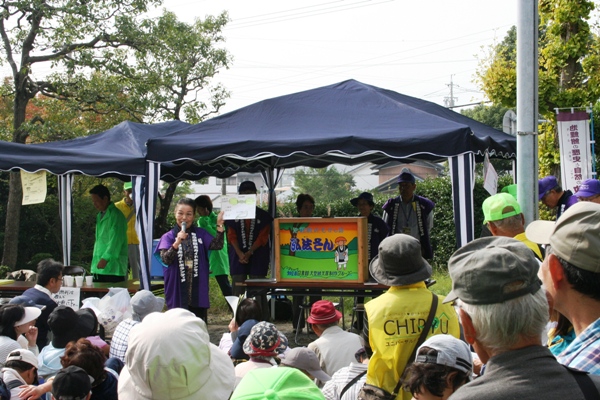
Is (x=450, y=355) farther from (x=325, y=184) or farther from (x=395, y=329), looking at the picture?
(x=325, y=184)

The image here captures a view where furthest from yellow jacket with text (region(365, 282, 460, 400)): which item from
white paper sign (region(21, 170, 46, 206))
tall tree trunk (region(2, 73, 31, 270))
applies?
tall tree trunk (region(2, 73, 31, 270))

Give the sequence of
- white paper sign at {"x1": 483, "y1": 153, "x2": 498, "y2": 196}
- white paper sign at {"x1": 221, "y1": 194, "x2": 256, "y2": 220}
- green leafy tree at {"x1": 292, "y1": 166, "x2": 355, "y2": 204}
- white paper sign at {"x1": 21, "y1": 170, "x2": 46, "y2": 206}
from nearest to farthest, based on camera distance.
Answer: white paper sign at {"x1": 483, "y1": 153, "x2": 498, "y2": 196}, white paper sign at {"x1": 221, "y1": 194, "x2": 256, "y2": 220}, white paper sign at {"x1": 21, "y1": 170, "x2": 46, "y2": 206}, green leafy tree at {"x1": 292, "y1": 166, "x2": 355, "y2": 204}

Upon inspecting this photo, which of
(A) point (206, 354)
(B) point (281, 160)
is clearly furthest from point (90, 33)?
(A) point (206, 354)

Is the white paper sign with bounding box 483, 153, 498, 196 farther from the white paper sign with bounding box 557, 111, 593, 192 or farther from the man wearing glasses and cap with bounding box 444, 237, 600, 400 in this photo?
the man wearing glasses and cap with bounding box 444, 237, 600, 400

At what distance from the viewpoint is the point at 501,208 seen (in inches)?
171

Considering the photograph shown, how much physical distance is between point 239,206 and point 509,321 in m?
5.95

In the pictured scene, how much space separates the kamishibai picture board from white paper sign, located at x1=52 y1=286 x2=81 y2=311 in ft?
7.07

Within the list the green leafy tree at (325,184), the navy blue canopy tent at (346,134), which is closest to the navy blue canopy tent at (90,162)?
the navy blue canopy tent at (346,134)

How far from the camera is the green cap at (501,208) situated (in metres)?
4.31

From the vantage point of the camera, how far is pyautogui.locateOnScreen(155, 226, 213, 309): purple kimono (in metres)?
7.09

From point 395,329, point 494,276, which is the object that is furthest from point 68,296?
point 494,276

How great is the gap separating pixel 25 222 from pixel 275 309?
10727 millimetres

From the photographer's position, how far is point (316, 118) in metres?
7.77

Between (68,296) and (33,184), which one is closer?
(68,296)
